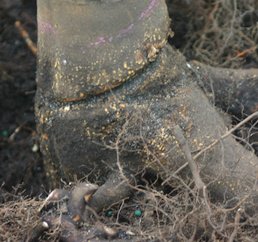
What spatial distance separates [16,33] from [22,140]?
341 millimetres

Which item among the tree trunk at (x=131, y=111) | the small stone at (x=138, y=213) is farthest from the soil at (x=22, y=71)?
the small stone at (x=138, y=213)

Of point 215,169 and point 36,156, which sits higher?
point 215,169

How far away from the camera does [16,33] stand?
2.62 m

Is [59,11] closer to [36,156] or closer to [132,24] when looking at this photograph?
[132,24]

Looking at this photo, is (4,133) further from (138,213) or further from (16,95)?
(138,213)

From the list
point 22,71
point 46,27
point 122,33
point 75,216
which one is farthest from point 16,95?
point 75,216

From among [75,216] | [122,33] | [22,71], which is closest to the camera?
[75,216]

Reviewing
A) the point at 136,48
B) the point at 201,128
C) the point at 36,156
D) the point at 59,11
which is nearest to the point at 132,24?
the point at 136,48

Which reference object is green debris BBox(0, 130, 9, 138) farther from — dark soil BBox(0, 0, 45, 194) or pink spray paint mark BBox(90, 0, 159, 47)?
pink spray paint mark BBox(90, 0, 159, 47)

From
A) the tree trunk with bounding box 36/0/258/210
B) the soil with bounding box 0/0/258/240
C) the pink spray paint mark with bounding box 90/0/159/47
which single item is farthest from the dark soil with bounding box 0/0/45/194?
the pink spray paint mark with bounding box 90/0/159/47

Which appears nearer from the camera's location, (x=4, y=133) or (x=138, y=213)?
(x=138, y=213)

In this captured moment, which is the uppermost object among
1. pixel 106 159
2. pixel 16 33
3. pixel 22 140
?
pixel 106 159

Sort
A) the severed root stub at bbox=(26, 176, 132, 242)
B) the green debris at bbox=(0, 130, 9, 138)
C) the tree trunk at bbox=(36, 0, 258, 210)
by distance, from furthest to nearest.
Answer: the green debris at bbox=(0, 130, 9, 138) < the tree trunk at bbox=(36, 0, 258, 210) < the severed root stub at bbox=(26, 176, 132, 242)

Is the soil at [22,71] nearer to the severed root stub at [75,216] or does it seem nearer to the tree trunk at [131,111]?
the tree trunk at [131,111]
